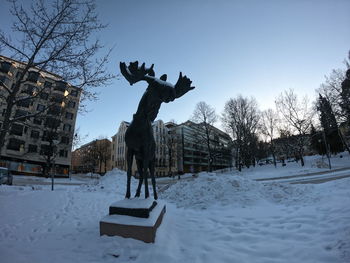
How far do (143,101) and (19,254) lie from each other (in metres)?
3.56

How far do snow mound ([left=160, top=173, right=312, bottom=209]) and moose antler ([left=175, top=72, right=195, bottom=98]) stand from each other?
485 centimetres

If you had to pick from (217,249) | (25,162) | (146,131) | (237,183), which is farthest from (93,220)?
(25,162)

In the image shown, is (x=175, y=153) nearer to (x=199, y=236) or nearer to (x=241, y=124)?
(x=241, y=124)

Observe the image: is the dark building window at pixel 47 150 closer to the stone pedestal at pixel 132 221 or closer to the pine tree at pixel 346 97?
the stone pedestal at pixel 132 221

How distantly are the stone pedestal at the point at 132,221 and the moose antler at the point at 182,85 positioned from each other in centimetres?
266

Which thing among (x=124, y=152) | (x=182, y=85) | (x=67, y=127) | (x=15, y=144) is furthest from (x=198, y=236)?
(x=124, y=152)

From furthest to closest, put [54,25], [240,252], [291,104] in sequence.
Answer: [291,104] < [54,25] < [240,252]

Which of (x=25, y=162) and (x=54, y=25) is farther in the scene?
(x=25, y=162)

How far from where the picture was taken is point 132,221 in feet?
11.0

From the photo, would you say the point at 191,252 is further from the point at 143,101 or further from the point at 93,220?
the point at 143,101

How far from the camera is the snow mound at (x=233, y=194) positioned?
7102 mm

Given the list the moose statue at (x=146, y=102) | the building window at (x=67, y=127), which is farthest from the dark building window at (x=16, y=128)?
the building window at (x=67, y=127)

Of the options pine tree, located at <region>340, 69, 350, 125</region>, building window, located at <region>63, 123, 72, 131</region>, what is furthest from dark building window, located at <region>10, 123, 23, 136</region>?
pine tree, located at <region>340, 69, 350, 125</region>

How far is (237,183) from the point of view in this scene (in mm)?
8758
